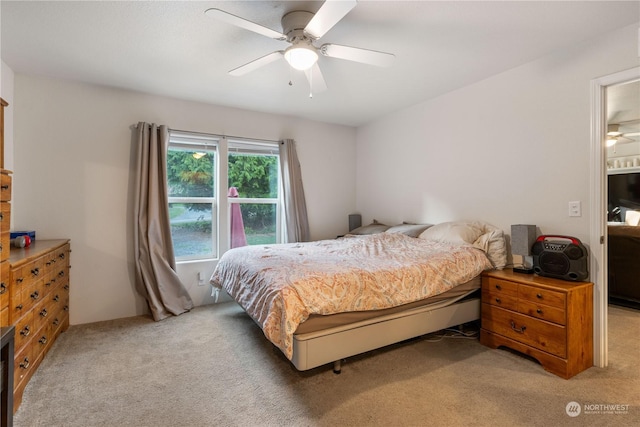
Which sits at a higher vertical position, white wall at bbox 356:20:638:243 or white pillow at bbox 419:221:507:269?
white wall at bbox 356:20:638:243

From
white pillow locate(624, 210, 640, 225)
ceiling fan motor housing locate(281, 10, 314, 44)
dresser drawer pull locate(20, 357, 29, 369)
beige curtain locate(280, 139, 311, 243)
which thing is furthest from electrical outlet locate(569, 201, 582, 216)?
dresser drawer pull locate(20, 357, 29, 369)

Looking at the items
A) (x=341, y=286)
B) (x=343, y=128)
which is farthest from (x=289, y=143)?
(x=341, y=286)

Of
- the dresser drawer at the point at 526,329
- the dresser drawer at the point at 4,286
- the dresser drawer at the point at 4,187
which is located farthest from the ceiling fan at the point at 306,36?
the dresser drawer at the point at 526,329

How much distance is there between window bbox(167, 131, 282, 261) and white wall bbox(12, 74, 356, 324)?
8.9 inches

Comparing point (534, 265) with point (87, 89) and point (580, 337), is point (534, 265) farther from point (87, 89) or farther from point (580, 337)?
point (87, 89)

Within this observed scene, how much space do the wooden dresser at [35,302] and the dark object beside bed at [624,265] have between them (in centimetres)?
545

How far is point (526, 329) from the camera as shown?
2.23 m

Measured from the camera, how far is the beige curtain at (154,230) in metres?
3.15

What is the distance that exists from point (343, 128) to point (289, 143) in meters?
1.07

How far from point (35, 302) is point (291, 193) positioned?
266 cm

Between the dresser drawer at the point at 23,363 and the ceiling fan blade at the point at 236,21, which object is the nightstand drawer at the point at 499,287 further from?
the dresser drawer at the point at 23,363

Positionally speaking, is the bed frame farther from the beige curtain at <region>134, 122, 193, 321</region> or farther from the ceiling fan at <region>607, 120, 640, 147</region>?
the ceiling fan at <region>607, 120, 640, 147</region>

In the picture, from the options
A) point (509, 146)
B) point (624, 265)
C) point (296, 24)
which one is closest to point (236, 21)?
point (296, 24)

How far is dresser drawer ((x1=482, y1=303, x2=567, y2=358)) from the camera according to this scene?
2043 millimetres
